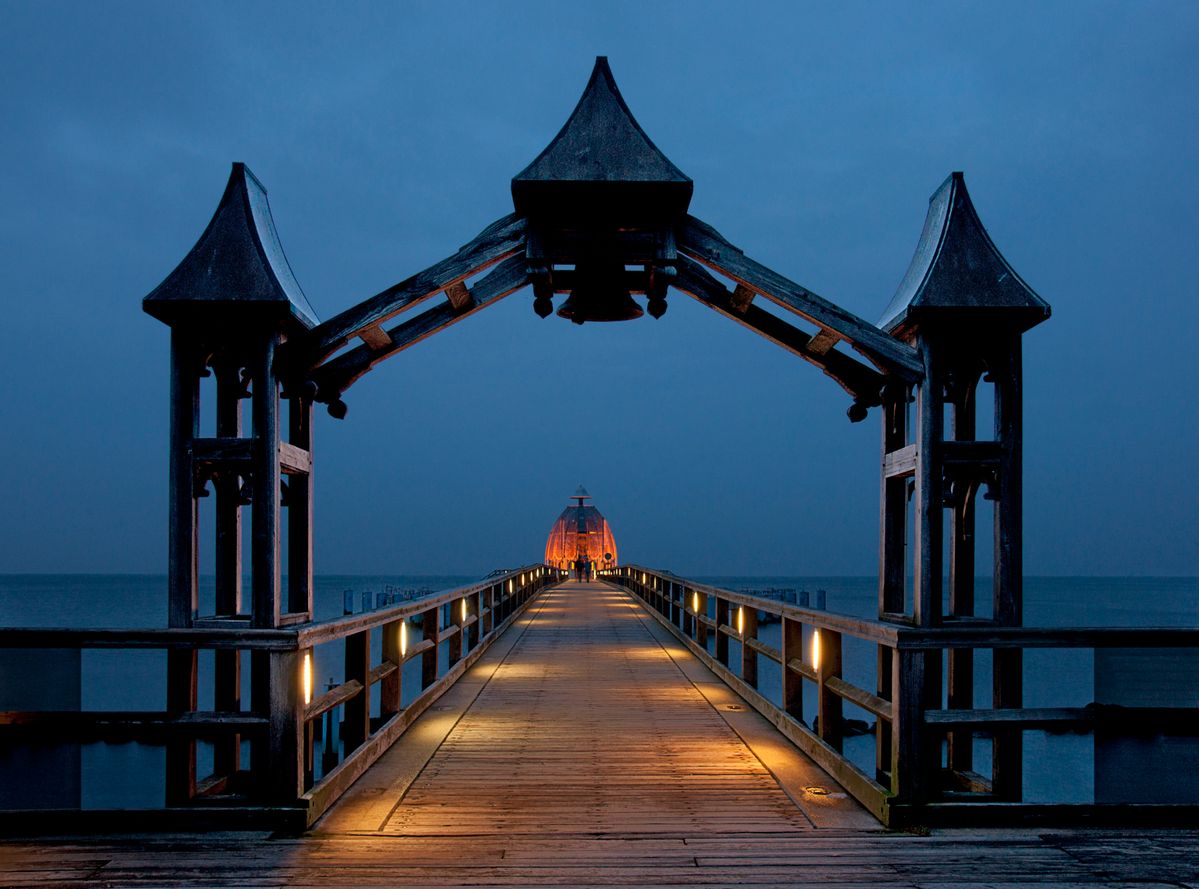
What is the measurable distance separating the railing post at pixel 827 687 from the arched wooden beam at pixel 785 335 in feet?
5.40

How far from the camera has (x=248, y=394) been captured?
617cm

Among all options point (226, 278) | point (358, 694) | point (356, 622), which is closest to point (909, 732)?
point (356, 622)

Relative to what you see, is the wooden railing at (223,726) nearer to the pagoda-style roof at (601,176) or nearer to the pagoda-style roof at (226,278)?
the pagoda-style roof at (226,278)

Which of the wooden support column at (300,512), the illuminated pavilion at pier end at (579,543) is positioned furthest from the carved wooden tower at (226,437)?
the illuminated pavilion at pier end at (579,543)

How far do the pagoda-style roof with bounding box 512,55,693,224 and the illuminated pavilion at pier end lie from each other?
5102cm

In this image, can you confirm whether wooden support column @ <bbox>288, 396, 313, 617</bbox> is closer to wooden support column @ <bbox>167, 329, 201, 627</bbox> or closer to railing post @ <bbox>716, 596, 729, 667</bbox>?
wooden support column @ <bbox>167, 329, 201, 627</bbox>

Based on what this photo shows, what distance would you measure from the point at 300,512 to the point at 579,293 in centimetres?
244

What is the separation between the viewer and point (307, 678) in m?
5.34

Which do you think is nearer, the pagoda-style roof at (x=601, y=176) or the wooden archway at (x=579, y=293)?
the wooden archway at (x=579, y=293)

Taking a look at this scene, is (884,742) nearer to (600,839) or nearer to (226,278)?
(600,839)

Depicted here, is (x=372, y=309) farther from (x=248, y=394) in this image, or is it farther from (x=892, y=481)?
(x=892, y=481)

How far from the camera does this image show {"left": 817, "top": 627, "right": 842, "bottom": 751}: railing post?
6566 mm

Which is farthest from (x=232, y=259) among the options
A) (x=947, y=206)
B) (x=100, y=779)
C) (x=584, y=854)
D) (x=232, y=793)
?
→ (x=100, y=779)

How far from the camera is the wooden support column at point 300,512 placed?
21.4ft
